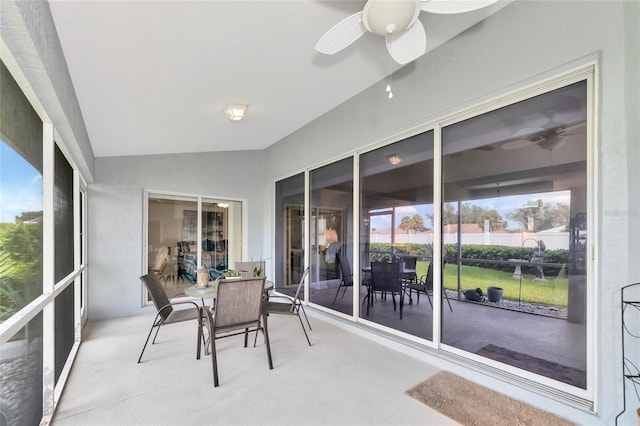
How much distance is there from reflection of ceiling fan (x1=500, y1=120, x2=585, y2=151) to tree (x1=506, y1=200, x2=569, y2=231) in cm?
45

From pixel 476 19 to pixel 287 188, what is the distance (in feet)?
13.0

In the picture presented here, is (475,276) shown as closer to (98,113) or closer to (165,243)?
(98,113)

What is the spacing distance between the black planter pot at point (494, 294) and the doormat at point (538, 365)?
1.33 feet

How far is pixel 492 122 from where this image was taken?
269 centimetres

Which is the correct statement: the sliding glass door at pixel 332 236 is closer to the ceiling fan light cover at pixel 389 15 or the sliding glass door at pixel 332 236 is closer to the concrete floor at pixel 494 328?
the concrete floor at pixel 494 328

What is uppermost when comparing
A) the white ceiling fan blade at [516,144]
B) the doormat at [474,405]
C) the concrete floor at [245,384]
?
the white ceiling fan blade at [516,144]

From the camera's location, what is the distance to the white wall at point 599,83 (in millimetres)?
1884

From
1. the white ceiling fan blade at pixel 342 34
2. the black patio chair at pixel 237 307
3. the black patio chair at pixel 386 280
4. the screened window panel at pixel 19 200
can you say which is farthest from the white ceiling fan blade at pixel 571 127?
the screened window panel at pixel 19 200

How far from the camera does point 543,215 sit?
235 centimetres

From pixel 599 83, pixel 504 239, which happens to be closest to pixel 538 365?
pixel 504 239

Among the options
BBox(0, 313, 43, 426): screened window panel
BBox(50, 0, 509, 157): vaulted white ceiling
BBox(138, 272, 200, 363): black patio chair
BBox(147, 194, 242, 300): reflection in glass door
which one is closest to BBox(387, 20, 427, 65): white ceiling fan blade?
BBox(50, 0, 509, 157): vaulted white ceiling

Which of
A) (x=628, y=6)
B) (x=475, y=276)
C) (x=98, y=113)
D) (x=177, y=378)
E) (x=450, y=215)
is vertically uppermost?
(x=628, y=6)

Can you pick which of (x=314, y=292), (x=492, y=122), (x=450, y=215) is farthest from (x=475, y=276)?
(x=314, y=292)

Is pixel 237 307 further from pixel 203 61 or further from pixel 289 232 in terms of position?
pixel 289 232
